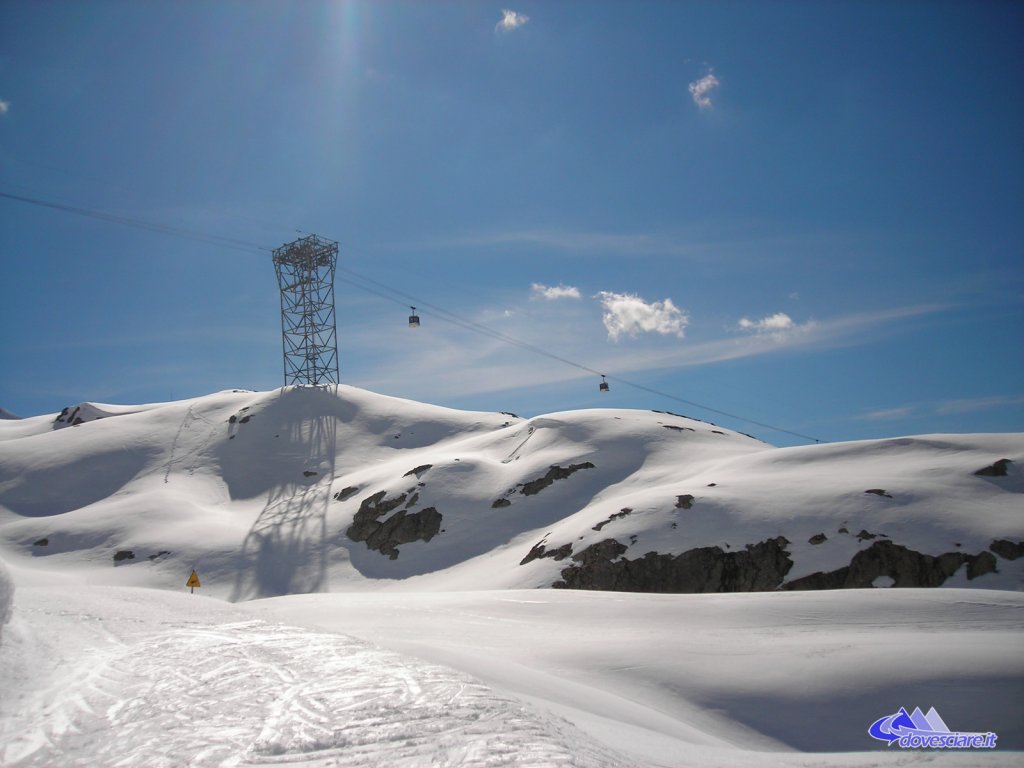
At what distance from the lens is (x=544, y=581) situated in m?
36.4

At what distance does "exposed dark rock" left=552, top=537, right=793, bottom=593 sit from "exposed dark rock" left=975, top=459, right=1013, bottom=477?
1250 cm

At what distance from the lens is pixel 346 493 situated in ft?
188

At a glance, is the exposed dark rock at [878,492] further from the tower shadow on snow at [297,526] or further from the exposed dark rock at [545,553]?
the tower shadow on snow at [297,526]

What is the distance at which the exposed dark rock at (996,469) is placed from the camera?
118ft

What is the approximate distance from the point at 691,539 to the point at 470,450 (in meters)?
30.4

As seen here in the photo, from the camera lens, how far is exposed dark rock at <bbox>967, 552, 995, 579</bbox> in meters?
29.2

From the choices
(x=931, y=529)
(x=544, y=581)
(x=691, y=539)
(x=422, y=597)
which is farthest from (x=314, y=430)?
(x=931, y=529)

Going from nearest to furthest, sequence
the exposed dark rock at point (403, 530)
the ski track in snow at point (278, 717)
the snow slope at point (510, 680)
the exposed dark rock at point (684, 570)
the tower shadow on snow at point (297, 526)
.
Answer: the ski track in snow at point (278, 717)
the snow slope at point (510, 680)
the exposed dark rock at point (684, 570)
the tower shadow on snow at point (297, 526)
the exposed dark rock at point (403, 530)

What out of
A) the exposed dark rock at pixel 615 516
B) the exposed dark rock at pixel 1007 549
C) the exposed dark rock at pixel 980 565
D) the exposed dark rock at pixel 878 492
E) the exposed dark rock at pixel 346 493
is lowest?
the exposed dark rock at pixel 980 565

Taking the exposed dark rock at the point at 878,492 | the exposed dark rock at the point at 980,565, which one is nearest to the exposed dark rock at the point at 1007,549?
the exposed dark rock at the point at 980,565

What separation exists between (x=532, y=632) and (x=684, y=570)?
20130 mm

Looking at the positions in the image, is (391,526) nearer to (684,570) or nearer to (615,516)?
(615,516)

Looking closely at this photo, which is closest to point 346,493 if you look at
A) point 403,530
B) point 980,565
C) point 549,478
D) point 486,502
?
point 403,530

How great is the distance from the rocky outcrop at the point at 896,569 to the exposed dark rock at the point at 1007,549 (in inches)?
16.7
